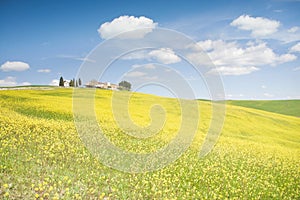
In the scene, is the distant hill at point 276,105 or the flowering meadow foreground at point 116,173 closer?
the flowering meadow foreground at point 116,173

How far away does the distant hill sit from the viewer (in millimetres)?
68988

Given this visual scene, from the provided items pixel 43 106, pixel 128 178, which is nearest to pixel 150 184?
pixel 128 178

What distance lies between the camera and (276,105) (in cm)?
7481

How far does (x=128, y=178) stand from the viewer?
10484 mm

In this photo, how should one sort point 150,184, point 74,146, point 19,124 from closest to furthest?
point 150,184, point 74,146, point 19,124

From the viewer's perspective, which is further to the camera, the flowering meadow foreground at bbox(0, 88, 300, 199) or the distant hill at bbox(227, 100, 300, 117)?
the distant hill at bbox(227, 100, 300, 117)

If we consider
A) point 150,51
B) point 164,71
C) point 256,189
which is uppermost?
point 150,51

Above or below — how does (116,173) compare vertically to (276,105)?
below

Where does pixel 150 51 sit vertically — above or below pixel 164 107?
above

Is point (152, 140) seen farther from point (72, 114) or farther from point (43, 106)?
point (43, 106)

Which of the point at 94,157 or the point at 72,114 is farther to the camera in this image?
the point at 72,114

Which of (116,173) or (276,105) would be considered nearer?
(116,173)

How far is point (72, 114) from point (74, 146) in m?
10.4

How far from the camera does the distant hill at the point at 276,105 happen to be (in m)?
69.0
